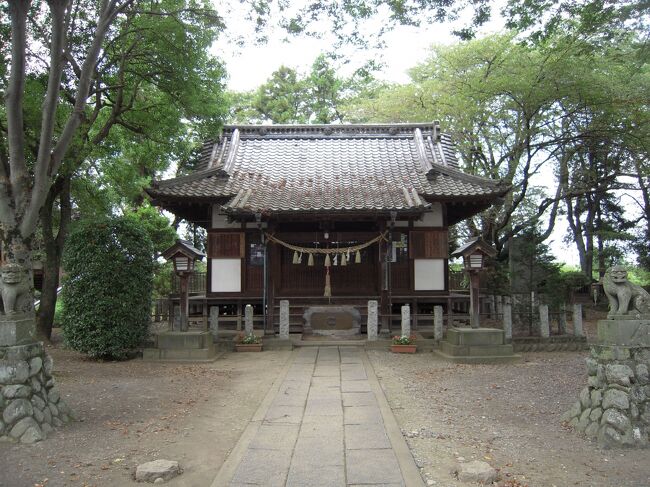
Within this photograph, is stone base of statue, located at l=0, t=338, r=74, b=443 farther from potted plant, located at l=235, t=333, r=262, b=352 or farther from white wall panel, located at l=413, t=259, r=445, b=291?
white wall panel, located at l=413, t=259, r=445, b=291

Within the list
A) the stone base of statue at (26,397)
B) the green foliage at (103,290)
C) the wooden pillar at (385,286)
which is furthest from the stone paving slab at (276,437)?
the wooden pillar at (385,286)

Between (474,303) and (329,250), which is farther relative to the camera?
(329,250)

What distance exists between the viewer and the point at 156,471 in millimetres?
4516

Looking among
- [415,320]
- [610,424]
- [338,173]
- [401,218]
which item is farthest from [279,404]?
[338,173]

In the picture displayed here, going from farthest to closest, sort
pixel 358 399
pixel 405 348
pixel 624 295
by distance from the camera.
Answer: pixel 405 348
pixel 358 399
pixel 624 295

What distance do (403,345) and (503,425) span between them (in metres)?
5.69

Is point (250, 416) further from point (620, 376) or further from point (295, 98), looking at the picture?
point (295, 98)

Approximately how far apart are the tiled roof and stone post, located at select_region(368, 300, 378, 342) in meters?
2.60

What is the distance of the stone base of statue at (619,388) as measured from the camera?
5.43 m

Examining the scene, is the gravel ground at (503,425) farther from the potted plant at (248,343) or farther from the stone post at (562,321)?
the potted plant at (248,343)

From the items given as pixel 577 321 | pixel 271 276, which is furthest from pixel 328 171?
pixel 577 321

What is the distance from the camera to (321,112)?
29.3 m

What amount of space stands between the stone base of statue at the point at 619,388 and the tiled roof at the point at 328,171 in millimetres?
6952

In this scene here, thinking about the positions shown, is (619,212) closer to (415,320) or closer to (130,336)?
(415,320)
